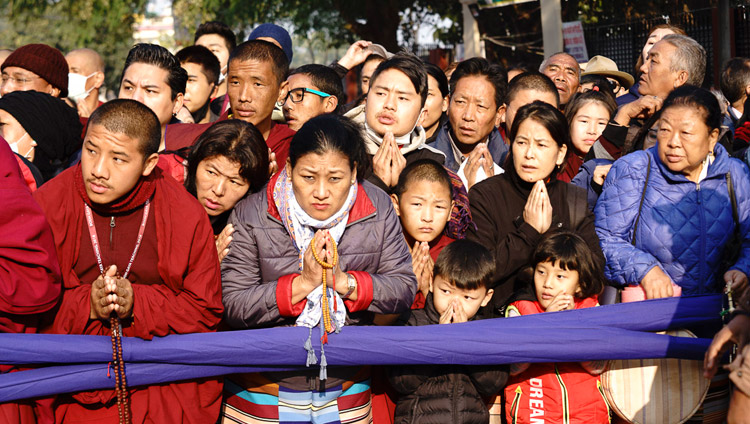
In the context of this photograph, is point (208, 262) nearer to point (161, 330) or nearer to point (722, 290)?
point (161, 330)

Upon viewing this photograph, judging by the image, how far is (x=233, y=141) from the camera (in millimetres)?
3475

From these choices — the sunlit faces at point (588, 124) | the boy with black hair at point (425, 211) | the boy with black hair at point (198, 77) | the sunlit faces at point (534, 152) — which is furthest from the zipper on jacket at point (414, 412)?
the boy with black hair at point (198, 77)

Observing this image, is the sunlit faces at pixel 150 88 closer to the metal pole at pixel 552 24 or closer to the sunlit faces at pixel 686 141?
the sunlit faces at pixel 686 141

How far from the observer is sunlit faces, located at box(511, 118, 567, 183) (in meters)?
3.81

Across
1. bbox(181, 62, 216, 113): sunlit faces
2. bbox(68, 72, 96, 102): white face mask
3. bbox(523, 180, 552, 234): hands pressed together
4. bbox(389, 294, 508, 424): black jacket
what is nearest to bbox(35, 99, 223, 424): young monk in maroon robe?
bbox(389, 294, 508, 424): black jacket

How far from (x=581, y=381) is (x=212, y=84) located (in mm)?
3526

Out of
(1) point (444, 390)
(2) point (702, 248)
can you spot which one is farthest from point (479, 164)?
(1) point (444, 390)

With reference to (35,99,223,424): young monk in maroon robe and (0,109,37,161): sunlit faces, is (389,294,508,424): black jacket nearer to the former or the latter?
(35,99,223,424): young monk in maroon robe

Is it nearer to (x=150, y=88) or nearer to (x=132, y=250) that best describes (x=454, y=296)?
(x=132, y=250)

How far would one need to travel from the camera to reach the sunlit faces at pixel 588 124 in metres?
5.02

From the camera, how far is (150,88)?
4277mm

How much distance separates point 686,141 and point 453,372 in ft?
4.95

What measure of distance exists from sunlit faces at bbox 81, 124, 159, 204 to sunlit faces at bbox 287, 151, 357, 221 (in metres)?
0.63

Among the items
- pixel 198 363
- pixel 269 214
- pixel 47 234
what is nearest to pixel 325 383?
pixel 198 363
